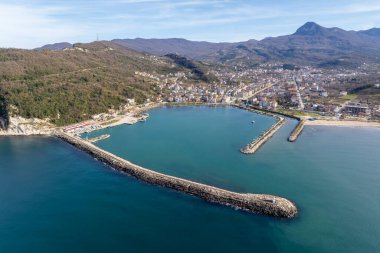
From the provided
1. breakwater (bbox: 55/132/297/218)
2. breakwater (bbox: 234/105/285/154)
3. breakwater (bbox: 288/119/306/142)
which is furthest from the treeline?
breakwater (bbox: 288/119/306/142)

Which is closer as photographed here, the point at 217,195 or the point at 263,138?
Result: the point at 217,195

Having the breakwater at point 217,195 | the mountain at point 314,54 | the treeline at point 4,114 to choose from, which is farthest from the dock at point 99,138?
the mountain at point 314,54

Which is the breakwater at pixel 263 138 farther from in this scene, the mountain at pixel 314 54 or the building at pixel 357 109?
the mountain at pixel 314 54

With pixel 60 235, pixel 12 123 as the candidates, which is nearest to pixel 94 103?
pixel 12 123

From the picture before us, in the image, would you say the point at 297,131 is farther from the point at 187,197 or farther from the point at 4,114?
the point at 4,114

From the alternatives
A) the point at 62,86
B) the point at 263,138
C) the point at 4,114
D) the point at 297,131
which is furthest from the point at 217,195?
the point at 62,86

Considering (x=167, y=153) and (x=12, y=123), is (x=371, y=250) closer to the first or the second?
(x=167, y=153)
